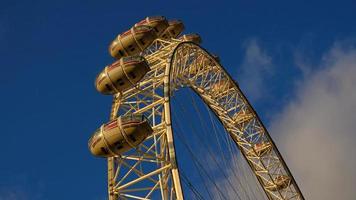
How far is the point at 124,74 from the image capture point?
88.1 feet

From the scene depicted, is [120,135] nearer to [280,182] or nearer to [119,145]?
[119,145]

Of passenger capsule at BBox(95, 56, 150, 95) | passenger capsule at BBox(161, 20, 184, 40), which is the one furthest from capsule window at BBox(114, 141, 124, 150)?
passenger capsule at BBox(161, 20, 184, 40)

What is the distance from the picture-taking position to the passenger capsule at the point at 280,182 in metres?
42.8

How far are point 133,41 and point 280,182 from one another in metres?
18.2

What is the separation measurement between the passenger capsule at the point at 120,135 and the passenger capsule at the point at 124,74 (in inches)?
136

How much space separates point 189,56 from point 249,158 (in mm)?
12118

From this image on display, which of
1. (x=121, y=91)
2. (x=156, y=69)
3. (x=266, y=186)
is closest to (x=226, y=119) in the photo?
(x=266, y=186)

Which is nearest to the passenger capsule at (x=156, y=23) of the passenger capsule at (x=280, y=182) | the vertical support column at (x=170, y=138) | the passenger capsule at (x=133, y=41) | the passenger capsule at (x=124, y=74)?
the passenger capsule at (x=133, y=41)

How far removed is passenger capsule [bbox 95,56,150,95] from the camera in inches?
1054

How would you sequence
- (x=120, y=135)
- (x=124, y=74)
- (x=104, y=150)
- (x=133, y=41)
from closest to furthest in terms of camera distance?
(x=120, y=135), (x=104, y=150), (x=124, y=74), (x=133, y=41)

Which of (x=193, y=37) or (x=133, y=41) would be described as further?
(x=193, y=37)

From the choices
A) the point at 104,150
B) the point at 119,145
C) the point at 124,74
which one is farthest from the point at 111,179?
the point at 124,74

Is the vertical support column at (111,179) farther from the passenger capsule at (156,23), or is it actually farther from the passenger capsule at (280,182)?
the passenger capsule at (280,182)

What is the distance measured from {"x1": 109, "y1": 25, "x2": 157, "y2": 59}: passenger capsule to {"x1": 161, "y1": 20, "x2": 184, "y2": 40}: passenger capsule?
5.99m
